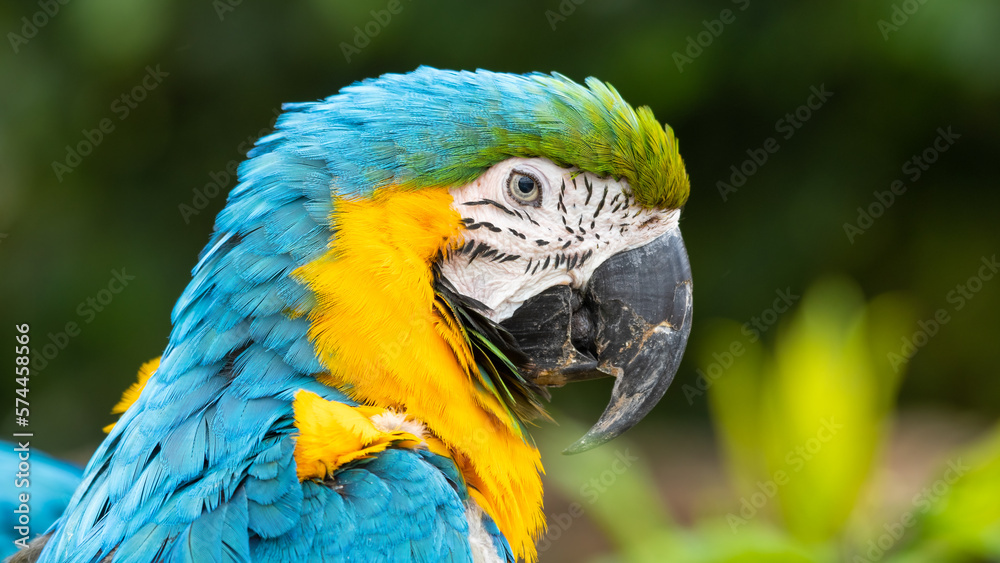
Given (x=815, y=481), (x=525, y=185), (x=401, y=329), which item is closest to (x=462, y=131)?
(x=525, y=185)

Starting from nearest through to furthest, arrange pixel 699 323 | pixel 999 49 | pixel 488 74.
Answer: pixel 488 74, pixel 999 49, pixel 699 323

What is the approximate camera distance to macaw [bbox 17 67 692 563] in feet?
3.81

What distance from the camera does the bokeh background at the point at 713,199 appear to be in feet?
10.0

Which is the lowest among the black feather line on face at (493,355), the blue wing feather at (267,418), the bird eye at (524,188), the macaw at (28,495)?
the macaw at (28,495)

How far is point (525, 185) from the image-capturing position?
1396mm

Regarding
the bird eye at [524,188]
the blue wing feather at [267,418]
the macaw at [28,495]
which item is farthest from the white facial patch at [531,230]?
the macaw at [28,495]

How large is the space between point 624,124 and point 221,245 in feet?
2.37

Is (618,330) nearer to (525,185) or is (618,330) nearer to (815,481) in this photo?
(525,185)

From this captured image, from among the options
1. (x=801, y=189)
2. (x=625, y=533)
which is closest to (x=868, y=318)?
(x=801, y=189)

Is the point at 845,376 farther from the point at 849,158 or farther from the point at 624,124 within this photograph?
the point at 624,124

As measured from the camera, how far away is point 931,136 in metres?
3.72

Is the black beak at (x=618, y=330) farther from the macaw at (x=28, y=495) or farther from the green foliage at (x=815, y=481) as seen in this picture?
the green foliage at (x=815, y=481)

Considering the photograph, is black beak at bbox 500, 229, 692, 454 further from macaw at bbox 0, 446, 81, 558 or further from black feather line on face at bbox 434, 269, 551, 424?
macaw at bbox 0, 446, 81, 558

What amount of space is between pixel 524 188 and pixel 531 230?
74 millimetres
